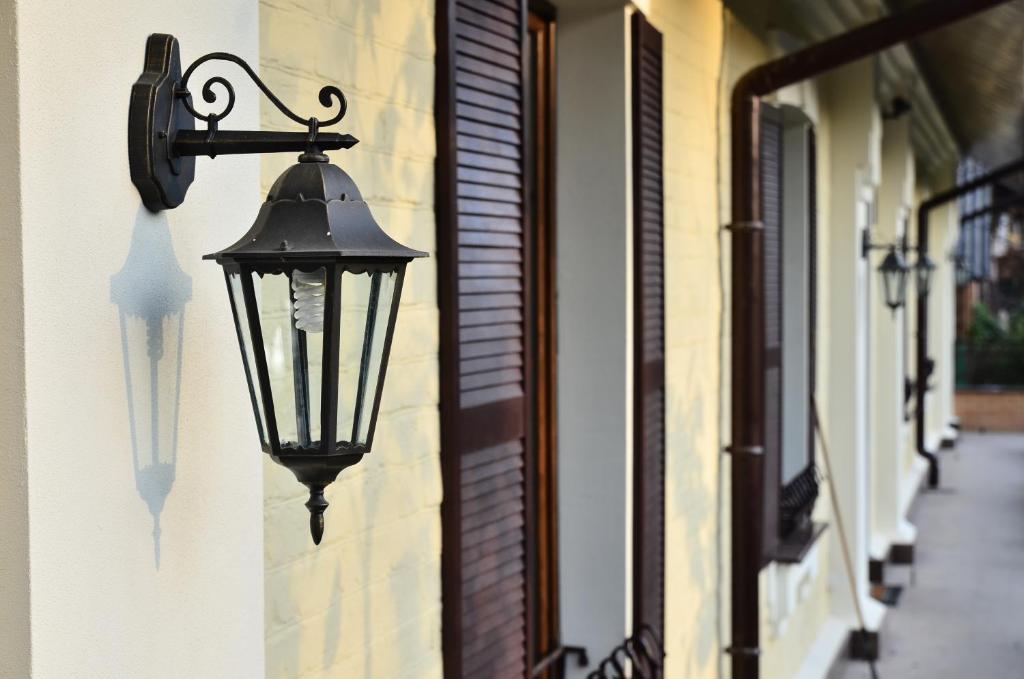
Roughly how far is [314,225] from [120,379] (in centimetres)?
29

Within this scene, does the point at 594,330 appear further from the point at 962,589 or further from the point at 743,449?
the point at 962,589

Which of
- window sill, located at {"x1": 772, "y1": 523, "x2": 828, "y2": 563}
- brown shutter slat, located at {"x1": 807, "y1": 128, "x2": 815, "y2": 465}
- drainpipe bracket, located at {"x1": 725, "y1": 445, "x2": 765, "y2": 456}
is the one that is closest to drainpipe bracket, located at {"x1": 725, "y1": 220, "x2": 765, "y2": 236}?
drainpipe bracket, located at {"x1": 725, "y1": 445, "x2": 765, "y2": 456}

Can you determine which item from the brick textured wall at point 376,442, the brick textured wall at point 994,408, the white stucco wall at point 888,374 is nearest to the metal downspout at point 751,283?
the brick textured wall at point 376,442

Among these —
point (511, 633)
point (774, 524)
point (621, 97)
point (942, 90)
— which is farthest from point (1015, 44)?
point (511, 633)

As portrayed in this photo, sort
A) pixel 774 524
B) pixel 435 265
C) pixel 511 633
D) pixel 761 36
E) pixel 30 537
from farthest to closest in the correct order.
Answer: pixel 774 524 → pixel 761 36 → pixel 511 633 → pixel 435 265 → pixel 30 537

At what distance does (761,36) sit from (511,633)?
3691 millimetres

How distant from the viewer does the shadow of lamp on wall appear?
5.28 feet

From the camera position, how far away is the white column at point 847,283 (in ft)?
25.6

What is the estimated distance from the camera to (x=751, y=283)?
202 inches

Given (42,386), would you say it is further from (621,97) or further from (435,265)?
(621,97)

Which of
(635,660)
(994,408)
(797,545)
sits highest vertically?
(635,660)

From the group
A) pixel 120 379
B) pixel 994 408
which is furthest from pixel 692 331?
pixel 994 408

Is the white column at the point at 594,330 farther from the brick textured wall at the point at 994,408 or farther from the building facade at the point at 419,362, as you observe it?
the brick textured wall at the point at 994,408

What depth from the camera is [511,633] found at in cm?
300
